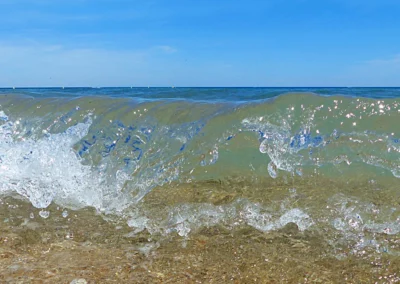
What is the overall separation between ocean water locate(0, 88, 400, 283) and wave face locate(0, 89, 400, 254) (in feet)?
0.04

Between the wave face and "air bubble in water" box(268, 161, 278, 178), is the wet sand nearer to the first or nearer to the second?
the wave face

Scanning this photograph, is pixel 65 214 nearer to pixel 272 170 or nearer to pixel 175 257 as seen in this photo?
pixel 175 257

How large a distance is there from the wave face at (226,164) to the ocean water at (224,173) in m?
0.01

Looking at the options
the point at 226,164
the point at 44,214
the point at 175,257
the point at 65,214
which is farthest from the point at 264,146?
Result: the point at 44,214

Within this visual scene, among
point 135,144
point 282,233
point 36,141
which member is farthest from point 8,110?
point 282,233

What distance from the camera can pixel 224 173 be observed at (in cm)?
430

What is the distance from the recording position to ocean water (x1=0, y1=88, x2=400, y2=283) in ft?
9.41

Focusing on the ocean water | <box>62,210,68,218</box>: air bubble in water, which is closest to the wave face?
the ocean water

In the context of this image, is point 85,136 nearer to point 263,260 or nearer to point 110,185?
point 110,185

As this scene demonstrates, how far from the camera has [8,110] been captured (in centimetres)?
555

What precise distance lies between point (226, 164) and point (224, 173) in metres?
0.11

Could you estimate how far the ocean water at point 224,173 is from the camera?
2.87 metres

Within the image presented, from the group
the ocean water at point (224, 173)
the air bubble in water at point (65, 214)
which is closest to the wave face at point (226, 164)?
the ocean water at point (224, 173)

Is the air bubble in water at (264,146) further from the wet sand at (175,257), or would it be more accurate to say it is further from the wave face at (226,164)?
the wet sand at (175,257)
